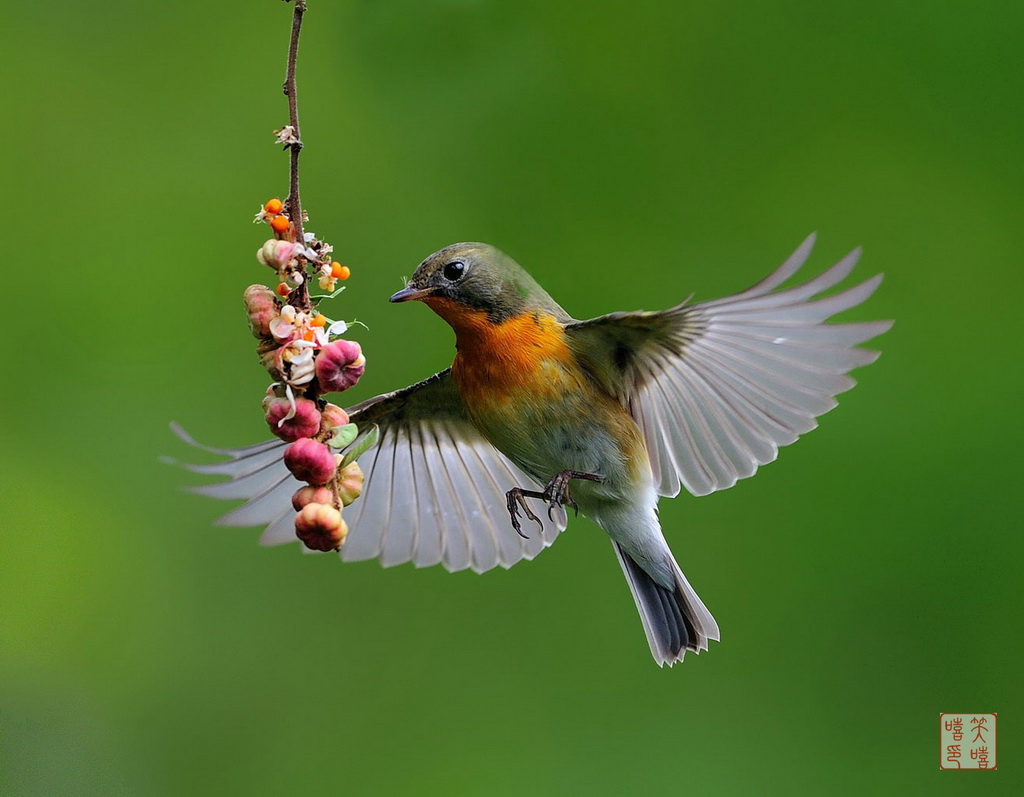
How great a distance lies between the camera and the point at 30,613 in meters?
4.32

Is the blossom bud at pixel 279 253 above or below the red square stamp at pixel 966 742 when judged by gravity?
above

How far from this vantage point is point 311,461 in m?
1.81

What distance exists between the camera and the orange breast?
2.91 m

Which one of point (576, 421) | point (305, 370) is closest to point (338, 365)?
point (305, 370)

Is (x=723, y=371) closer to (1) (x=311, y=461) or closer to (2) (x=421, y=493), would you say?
(2) (x=421, y=493)

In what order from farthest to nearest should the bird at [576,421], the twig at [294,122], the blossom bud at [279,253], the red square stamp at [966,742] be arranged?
the red square stamp at [966,742]
the bird at [576,421]
the blossom bud at [279,253]
the twig at [294,122]

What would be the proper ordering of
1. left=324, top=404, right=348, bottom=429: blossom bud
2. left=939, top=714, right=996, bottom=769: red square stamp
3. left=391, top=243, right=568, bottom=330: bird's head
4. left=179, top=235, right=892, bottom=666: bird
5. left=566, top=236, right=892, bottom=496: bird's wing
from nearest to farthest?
left=324, top=404, right=348, bottom=429: blossom bud, left=566, top=236, right=892, bottom=496: bird's wing, left=179, top=235, right=892, bottom=666: bird, left=391, top=243, right=568, bottom=330: bird's head, left=939, top=714, right=996, bottom=769: red square stamp

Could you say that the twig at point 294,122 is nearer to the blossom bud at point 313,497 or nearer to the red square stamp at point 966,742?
the blossom bud at point 313,497

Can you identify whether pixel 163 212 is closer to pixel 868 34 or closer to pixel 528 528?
pixel 528 528

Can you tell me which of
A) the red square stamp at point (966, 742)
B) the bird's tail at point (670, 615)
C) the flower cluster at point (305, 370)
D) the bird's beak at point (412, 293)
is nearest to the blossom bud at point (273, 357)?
the flower cluster at point (305, 370)

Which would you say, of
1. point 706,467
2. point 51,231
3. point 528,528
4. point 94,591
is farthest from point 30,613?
point 706,467

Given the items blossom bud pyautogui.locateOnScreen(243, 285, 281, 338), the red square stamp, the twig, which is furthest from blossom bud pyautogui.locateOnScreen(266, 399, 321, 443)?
the red square stamp

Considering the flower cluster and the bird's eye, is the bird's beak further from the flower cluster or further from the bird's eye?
the flower cluster

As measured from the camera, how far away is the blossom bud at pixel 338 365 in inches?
72.1
